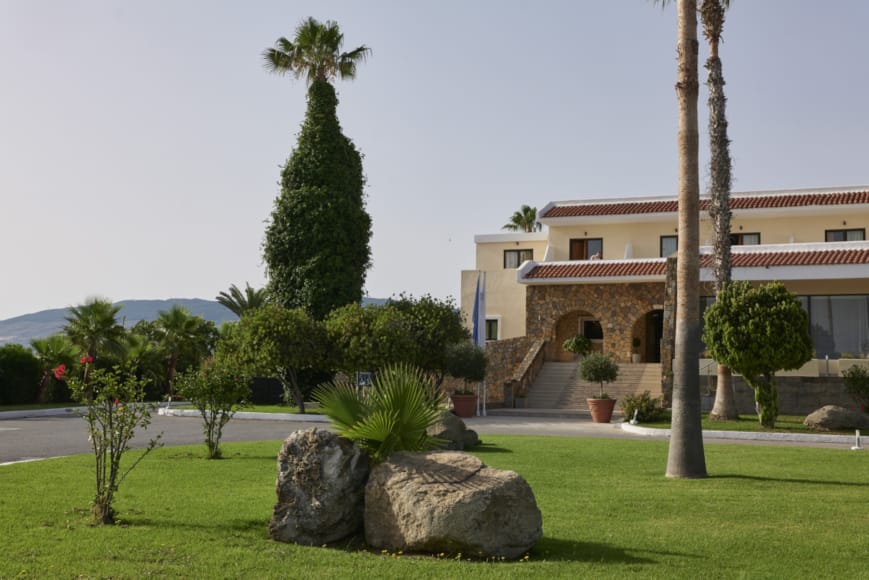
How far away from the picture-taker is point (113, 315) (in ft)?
115

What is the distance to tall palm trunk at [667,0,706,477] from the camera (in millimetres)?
14109

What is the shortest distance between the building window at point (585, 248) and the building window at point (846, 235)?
955 cm

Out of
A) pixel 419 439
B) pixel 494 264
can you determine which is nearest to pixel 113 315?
pixel 494 264

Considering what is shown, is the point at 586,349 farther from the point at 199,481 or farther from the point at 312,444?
the point at 312,444

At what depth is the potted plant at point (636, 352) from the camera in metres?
37.6

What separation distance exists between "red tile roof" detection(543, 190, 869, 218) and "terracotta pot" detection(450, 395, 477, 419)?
45.3ft

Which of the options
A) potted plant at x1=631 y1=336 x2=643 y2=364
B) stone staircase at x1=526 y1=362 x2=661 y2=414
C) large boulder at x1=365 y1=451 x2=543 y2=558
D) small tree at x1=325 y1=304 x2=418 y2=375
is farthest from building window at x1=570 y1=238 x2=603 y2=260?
large boulder at x1=365 y1=451 x2=543 y2=558

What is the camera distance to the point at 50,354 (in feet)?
115

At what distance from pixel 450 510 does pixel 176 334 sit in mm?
36280

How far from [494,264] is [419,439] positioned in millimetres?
36156

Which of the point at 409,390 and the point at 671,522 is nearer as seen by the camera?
the point at 409,390

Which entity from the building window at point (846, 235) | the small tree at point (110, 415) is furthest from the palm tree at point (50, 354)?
the building window at point (846, 235)

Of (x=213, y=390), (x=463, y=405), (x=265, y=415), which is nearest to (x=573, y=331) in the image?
(x=463, y=405)

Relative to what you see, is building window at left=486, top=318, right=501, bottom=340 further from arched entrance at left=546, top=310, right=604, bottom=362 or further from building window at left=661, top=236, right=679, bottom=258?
building window at left=661, top=236, right=679, bottom=258
